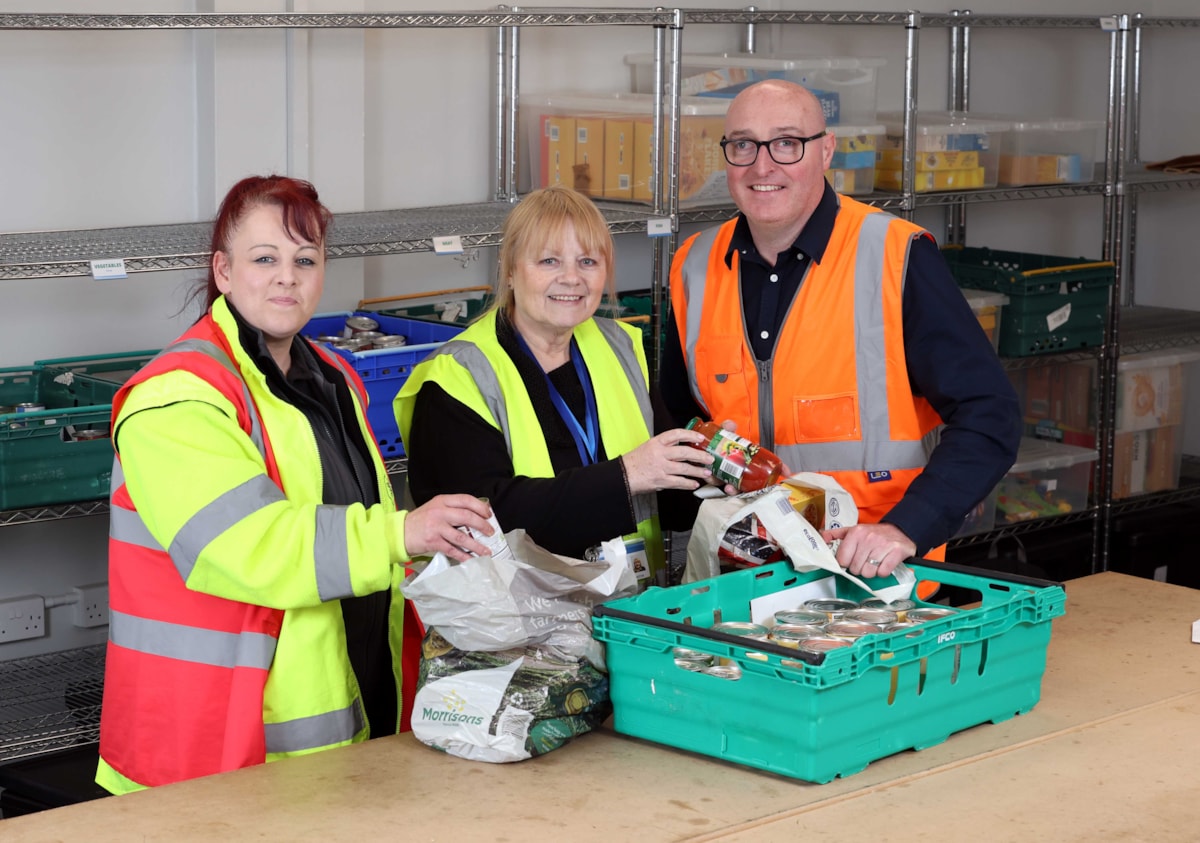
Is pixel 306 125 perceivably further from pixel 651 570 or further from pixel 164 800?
pixel 164 800

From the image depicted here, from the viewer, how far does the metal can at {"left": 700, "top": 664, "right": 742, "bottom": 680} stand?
2020 millimetres

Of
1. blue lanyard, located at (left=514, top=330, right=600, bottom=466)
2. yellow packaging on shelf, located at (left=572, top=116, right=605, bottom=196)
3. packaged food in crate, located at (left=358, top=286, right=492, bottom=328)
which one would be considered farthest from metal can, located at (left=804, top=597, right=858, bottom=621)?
yellow packaging on shelf, located at (left=572, top=116, right=605, bottom=196)

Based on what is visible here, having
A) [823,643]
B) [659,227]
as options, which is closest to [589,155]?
[659,227]

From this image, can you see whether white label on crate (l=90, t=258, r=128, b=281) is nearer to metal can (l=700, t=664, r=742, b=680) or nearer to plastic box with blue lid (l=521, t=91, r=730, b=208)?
plastic box with blue lid (l=521, t=91, r=730, b=208)

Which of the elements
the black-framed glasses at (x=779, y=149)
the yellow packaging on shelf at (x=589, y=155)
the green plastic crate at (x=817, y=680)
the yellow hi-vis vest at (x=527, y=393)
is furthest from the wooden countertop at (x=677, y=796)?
the yellow packaging on shelf at (x=589, y=155)

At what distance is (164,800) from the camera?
1.98 metres

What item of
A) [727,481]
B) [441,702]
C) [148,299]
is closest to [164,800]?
[441,702]

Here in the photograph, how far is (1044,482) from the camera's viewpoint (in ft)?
17.8

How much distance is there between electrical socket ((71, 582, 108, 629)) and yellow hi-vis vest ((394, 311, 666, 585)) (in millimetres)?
1950

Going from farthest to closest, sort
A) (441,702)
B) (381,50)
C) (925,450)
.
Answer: (381,50) < (925,450) < (441,702)

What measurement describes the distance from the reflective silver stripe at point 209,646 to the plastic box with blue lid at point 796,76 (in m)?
2.74

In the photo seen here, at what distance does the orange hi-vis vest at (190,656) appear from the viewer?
2.22m

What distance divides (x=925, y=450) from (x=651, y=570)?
608mm

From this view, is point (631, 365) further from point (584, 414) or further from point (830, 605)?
point (830, 605)
